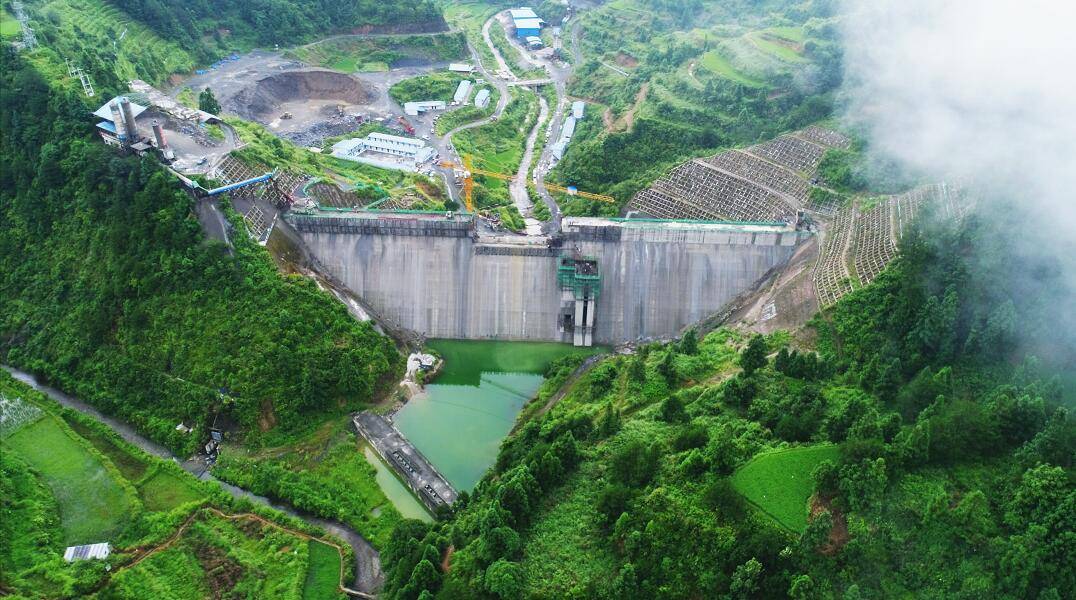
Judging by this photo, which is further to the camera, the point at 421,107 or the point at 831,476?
the point at 421,107

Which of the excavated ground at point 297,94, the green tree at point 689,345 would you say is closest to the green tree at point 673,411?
the green tree at point 689,345

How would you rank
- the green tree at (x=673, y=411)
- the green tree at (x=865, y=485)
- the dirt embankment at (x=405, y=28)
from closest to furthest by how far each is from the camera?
the green tree at (x=865, y=485) < the green tree at (x=673, y=411) < the dirt embankment at (x=405, y=28)

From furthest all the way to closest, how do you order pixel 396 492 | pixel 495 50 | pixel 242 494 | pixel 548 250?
pixel 495 50
pixel 548 250
pixel 396 492
pixel 242 494

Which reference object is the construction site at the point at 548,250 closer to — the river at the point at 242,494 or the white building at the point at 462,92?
the river at the point at 242,494

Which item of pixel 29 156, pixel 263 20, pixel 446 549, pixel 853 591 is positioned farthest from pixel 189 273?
pixel 263 20

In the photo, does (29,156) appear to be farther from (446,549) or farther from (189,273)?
(446,549)

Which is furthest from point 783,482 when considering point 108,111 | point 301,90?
point 301,90

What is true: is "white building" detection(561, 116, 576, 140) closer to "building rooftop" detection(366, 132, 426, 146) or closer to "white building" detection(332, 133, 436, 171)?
"white building" detection(332, 133, 436, 171)

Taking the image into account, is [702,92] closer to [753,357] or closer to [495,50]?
[495,50]
